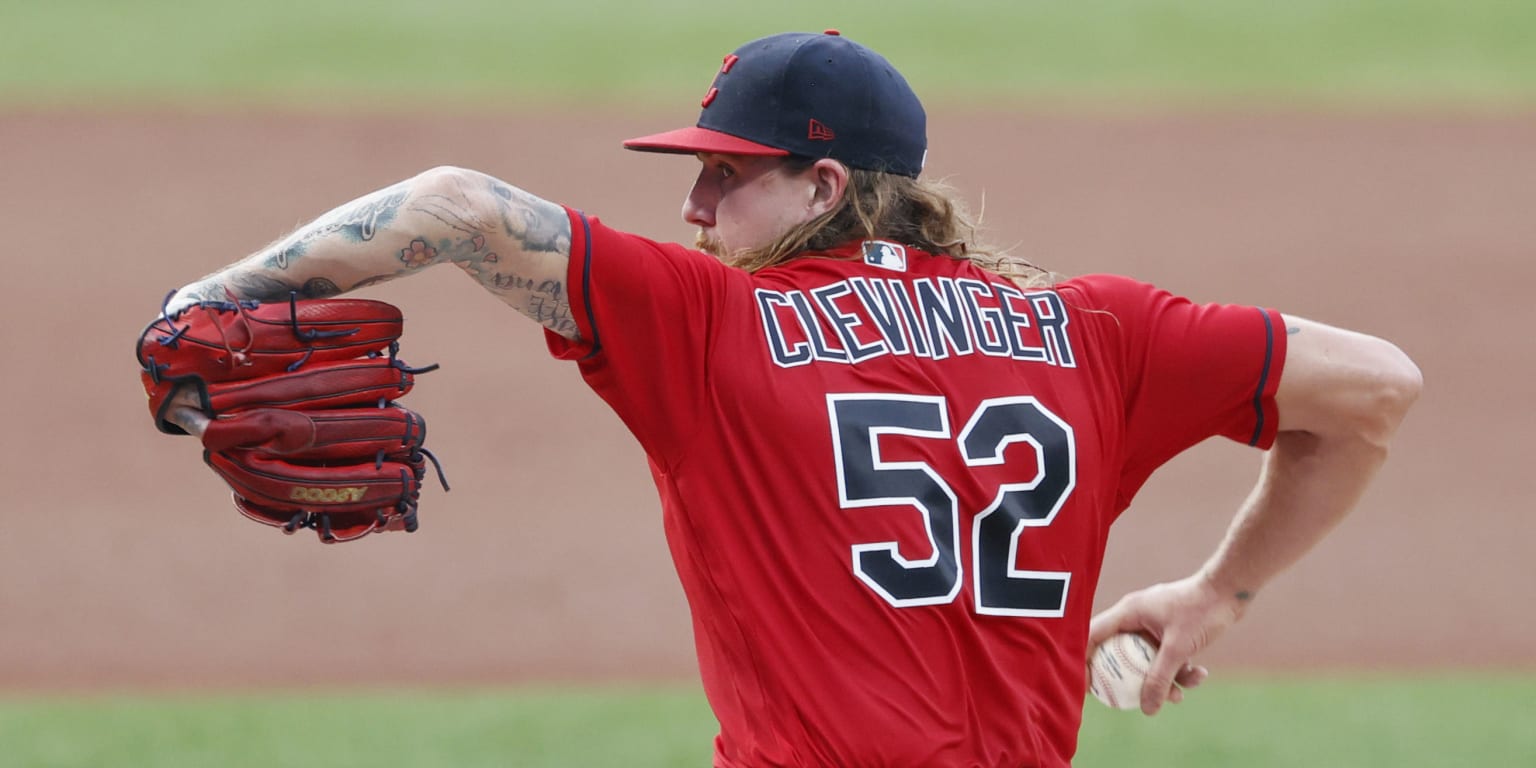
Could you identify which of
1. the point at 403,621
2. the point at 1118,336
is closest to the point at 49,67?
the point at 403,621

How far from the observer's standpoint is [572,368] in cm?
969

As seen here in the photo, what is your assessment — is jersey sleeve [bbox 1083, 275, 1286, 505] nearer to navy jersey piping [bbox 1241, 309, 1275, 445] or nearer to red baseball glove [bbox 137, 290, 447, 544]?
navy jersey piping [bbox 1241, 309, 1275, 445]

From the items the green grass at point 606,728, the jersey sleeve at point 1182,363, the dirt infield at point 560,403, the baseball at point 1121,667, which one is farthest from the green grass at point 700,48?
the jersey sleeve at point 1182,363

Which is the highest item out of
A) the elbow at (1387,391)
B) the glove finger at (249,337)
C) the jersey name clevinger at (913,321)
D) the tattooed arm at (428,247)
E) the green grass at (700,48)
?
the tattooed arm at (428,247)

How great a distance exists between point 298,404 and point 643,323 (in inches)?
19.6

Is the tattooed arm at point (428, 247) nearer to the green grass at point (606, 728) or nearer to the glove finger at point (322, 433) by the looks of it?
the glove finger at point (322, 433)

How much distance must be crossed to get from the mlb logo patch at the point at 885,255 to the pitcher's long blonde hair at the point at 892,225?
1.1 inches

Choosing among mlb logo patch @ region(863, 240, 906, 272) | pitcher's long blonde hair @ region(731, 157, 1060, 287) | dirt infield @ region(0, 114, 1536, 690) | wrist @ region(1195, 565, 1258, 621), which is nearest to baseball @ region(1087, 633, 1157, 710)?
wrist @ region(1195, 565, 1258, 621)

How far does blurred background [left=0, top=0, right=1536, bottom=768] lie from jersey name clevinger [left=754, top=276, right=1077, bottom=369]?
10.0 ft

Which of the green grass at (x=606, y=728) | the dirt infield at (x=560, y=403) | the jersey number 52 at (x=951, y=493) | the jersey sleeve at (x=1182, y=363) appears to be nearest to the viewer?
the jersey number 52 at (x=951, y=493)

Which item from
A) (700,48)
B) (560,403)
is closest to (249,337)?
(560,403)

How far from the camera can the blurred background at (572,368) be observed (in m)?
6.79

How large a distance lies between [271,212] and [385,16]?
3.50m

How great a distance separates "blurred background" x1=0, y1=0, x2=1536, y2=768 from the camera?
22.3ft
